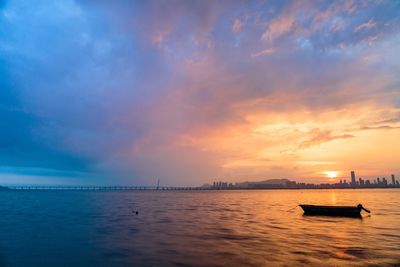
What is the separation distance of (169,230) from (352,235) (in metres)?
25.4

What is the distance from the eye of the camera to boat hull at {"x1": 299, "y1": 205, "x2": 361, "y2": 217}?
57.6 meters

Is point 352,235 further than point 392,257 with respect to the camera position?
Yes

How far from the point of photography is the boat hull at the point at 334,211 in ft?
189

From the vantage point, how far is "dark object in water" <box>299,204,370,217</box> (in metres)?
57.6

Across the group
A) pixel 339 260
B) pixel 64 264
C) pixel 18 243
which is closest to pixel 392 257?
pixel 339 260

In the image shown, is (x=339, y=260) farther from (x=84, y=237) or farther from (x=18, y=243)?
(x=18, y=243)

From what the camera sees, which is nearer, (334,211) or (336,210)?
(336,210)

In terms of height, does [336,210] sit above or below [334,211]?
above

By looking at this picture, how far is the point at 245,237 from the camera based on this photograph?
34.4 m

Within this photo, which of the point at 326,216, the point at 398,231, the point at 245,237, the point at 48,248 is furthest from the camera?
the point at 326,216

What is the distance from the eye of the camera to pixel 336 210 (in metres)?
60.0

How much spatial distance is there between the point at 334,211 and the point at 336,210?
1.60 ft

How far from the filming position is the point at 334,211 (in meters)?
60.2

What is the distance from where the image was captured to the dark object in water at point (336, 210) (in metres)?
57.6
